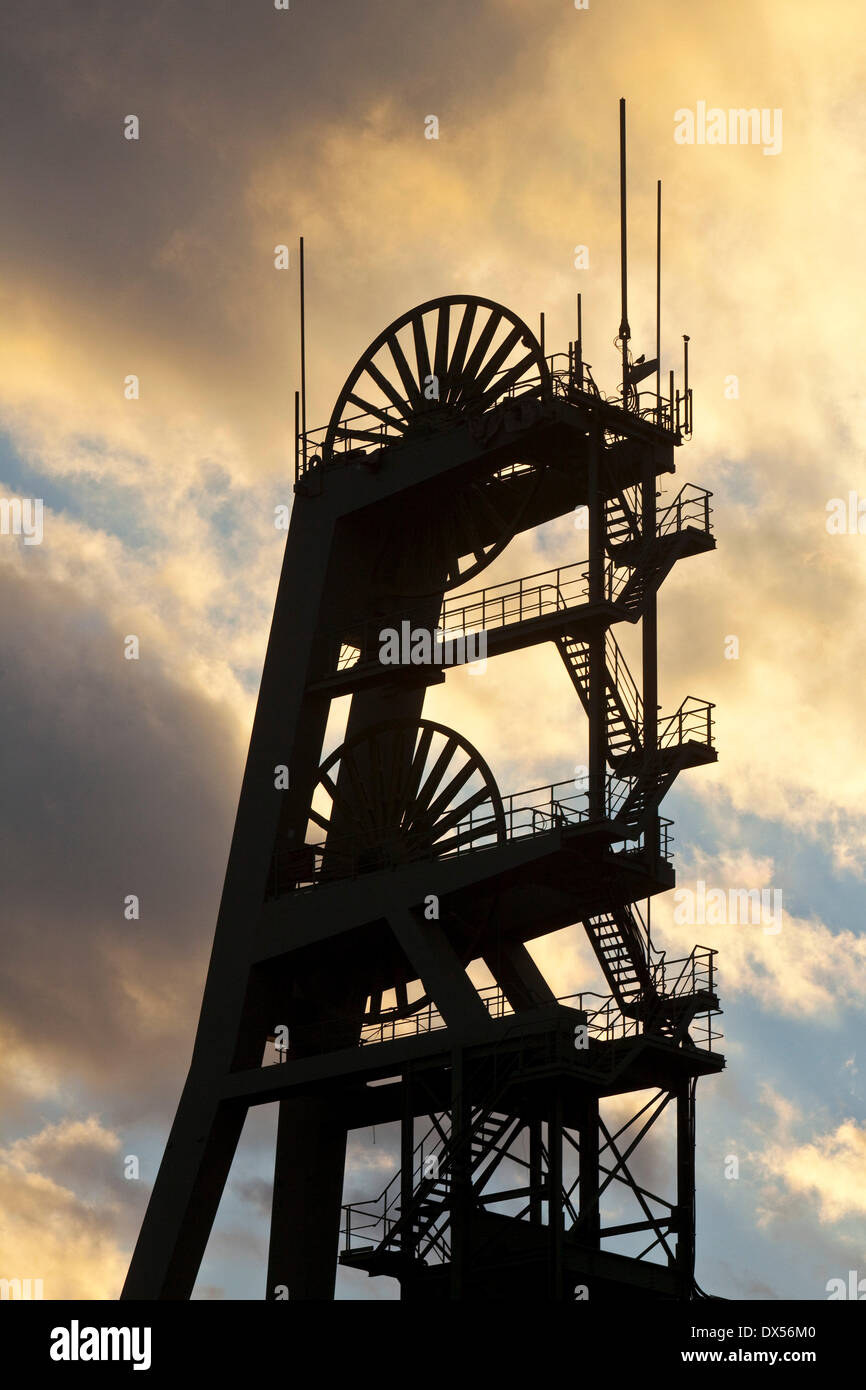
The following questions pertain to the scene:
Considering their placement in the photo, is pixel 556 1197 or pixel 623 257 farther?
pixel 623 257

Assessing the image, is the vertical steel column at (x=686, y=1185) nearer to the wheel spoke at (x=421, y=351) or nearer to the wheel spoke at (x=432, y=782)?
the wheel spoke at (x=432, y=782)

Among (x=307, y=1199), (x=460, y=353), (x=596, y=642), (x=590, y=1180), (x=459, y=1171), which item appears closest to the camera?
(x=459, y=1171)

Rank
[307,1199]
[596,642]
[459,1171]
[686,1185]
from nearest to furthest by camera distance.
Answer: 1. [459,1171]
2. [686,1185]
3. [596,642]
4. [307,1199]

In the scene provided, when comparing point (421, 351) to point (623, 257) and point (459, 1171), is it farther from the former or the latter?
point (459, 1171)

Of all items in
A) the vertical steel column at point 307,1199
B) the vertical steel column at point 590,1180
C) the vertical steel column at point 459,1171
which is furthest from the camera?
the vertical steel column at point 307,1199

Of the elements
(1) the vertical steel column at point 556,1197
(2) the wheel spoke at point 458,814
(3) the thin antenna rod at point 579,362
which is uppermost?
(3) the thin antenna rod at point 579,362

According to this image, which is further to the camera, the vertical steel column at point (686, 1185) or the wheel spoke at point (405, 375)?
the wheel spoke at point (405, 375)

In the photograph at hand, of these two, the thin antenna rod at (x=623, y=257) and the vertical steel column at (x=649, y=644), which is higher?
the thin antenna rod at (x=623, y=257)

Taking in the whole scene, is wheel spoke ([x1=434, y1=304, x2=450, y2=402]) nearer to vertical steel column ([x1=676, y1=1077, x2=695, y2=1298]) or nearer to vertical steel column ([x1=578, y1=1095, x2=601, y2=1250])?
vertical steel column ([x1=676, y1=1077, x2=695, y2=1298])

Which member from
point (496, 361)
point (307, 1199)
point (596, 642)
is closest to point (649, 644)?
point (596, 642)

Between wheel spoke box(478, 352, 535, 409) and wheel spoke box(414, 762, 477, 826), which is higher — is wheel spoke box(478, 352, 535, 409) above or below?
above
